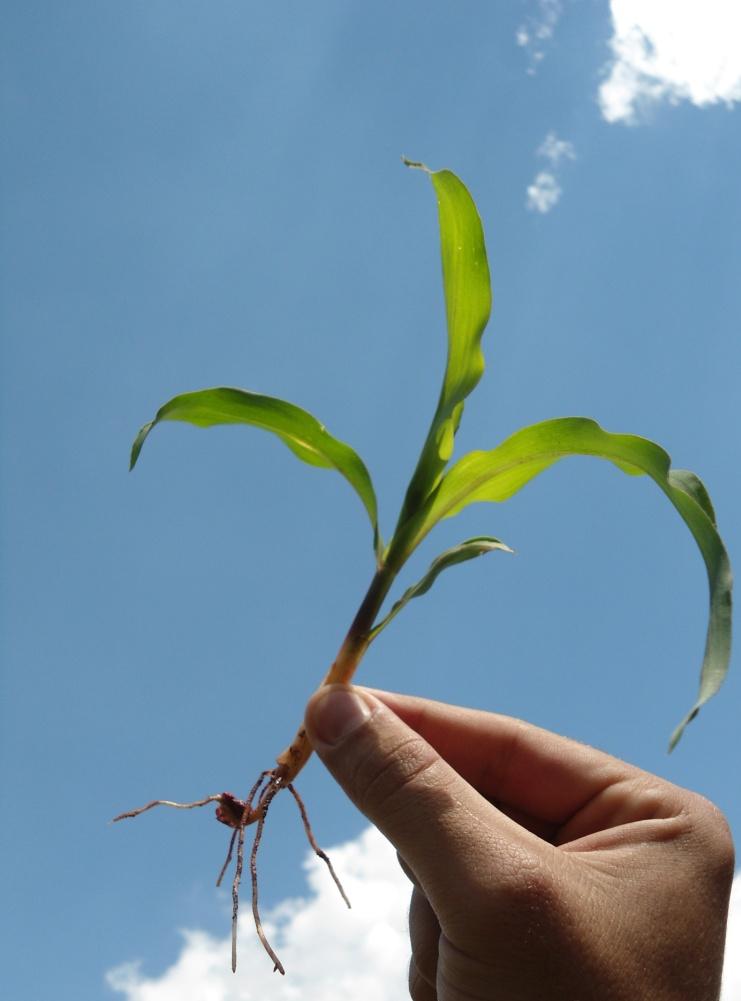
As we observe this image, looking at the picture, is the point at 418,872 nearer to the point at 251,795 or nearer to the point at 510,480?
the point at 251,795

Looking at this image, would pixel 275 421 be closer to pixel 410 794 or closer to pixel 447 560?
pixel 447 560

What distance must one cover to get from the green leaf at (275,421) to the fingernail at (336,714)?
1.14 feet

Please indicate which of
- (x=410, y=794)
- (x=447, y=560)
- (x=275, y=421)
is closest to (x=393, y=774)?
(x=410, y=794)

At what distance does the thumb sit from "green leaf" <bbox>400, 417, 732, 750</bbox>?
361 mm

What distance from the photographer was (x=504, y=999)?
1199mm

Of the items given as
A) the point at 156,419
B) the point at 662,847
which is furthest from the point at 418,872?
the point at 156,419

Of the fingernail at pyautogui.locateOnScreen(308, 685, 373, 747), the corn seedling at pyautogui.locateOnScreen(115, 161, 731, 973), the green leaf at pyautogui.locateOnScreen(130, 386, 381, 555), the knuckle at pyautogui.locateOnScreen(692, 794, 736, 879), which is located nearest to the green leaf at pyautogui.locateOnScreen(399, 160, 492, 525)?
the corn seedling at pyautogui.locateOnScreen(115, 161, 731, 973)

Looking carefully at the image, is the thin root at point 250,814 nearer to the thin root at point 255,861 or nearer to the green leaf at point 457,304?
the thin root at point 255,861

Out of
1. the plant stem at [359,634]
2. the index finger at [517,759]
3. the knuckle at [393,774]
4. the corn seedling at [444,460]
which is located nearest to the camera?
the knuckle at [393,774]

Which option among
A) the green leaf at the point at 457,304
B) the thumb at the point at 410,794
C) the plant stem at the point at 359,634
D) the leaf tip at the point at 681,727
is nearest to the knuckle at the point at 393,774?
the thumb at the point at 410,794

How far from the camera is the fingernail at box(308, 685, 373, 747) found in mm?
1429

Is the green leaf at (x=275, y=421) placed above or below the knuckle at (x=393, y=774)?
above

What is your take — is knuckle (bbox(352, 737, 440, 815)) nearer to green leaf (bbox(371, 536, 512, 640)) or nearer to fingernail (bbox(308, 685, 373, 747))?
fingernail (bbox(308, 685, 373, 747))

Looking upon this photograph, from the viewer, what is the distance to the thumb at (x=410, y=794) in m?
1.25
